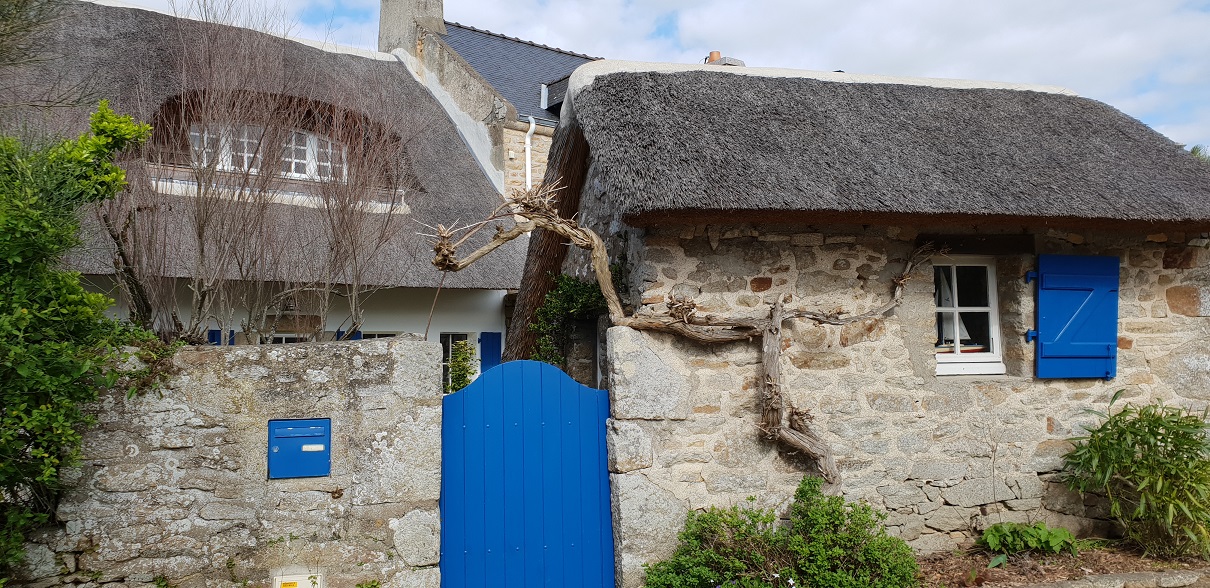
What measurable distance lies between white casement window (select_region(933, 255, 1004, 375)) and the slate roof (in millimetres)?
7186

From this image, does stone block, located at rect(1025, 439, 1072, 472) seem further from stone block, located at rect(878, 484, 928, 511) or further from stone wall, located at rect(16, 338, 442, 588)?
stone wall, located at rect(16, 338, 442, 588)

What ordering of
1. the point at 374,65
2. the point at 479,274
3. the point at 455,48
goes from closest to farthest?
the point at 479,274 < the point at 374,65 < the point at 455,48

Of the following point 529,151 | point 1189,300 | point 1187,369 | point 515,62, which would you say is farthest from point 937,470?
point 515,62

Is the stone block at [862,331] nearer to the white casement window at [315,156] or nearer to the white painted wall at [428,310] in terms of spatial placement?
the white casement window at [315,156]

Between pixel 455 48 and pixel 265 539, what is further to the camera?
pixel 455 48

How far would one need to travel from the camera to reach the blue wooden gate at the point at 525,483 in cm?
401

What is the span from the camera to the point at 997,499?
4.93 metres

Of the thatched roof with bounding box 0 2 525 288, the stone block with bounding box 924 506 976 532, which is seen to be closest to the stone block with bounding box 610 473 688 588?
the stone block with bounding box 924 506 976 532

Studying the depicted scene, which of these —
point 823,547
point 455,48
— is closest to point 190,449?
point 823,547

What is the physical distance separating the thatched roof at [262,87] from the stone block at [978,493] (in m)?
4.50

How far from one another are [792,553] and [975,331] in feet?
7.62

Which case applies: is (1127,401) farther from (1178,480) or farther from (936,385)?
(936,385)

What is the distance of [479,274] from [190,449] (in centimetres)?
493

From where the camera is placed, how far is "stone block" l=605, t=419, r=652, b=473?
412 cm
